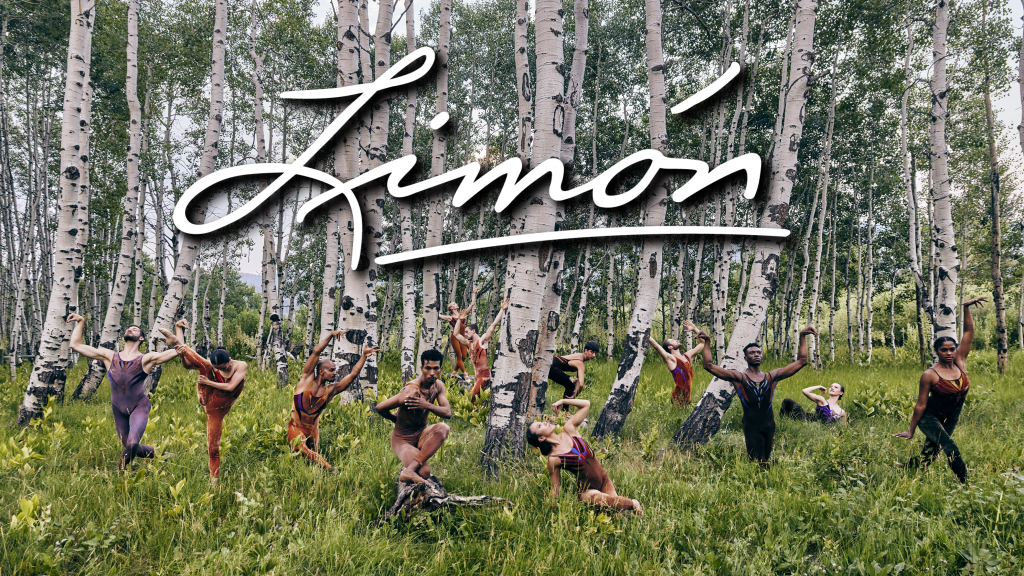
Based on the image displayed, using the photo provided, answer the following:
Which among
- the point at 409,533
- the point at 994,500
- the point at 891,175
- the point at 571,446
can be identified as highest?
the point at 891,175

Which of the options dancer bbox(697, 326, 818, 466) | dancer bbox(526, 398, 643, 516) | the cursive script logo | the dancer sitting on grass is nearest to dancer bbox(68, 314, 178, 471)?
the cursive script logo

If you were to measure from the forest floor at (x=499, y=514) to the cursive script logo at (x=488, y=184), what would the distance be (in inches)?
93.4

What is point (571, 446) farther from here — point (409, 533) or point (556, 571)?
point (409, 533)

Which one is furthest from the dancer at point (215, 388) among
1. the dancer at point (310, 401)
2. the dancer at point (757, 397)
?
the dancer at point (757, 397)

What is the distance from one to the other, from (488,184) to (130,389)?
4480 mm

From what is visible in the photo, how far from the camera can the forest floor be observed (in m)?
3.24

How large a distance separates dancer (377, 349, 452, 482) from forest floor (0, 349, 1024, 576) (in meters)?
0.34

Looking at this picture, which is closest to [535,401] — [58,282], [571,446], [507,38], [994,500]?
[571,446]

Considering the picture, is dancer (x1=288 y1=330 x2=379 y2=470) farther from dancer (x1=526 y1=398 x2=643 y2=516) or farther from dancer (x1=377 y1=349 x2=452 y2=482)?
dancer (x1=526 y1=398 x2=643 y2=516)

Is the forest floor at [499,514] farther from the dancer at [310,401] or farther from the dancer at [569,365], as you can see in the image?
the dancer at [569,365]

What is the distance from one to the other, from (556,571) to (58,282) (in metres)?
8.15

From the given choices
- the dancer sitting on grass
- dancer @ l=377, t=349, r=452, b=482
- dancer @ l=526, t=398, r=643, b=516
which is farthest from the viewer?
the dancer sitting on grass

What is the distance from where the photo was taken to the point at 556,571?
318 cm

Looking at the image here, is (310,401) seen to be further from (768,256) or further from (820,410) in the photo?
(820,410)
